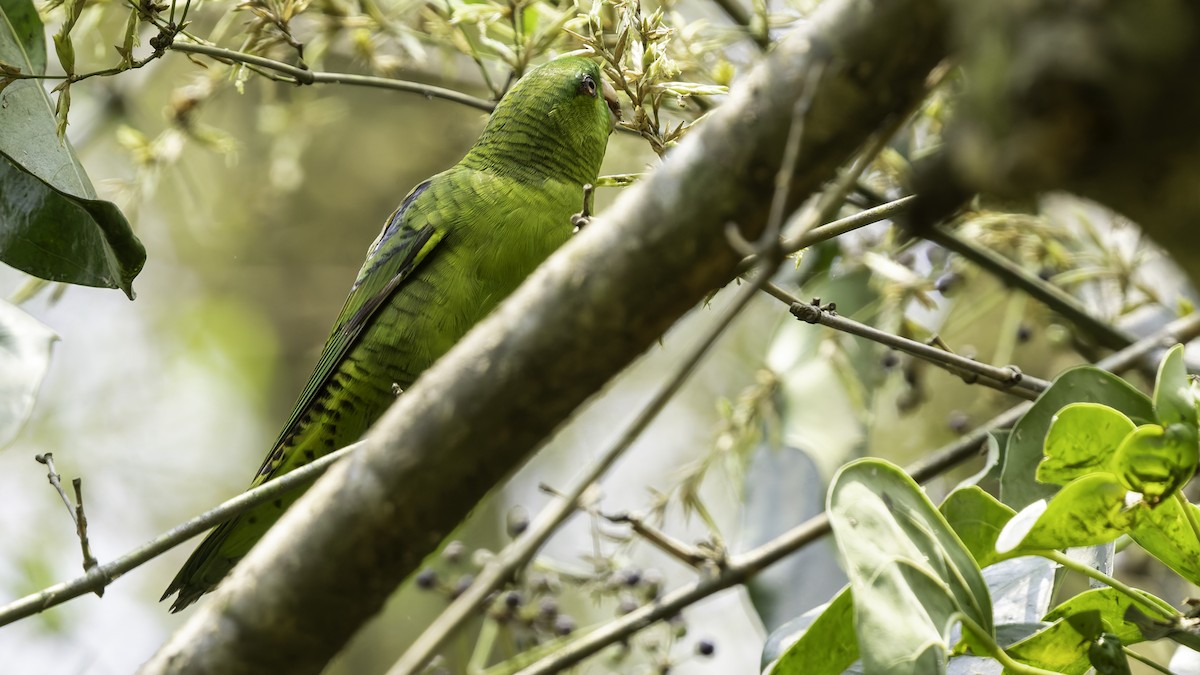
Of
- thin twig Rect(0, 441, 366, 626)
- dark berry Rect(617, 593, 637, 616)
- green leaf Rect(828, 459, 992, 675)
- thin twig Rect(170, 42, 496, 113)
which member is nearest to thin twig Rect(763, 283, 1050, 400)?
green leaf Rect(828, 459, 992, 675)

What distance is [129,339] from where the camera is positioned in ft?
19.9

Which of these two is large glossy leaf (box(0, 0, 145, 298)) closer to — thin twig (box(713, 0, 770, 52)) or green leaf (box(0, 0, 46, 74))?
green leaf (box(0, 0, 46, 74))

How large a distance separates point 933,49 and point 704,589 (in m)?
1.07

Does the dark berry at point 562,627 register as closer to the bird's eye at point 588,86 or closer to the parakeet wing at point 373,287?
the parakeet wing at point 373,287

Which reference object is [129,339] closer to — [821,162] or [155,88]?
[155,88]

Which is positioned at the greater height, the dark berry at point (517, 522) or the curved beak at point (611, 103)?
the curved beak at point (611, 103)

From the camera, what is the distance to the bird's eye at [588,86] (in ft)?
8.63

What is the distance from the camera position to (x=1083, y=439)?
50.3 inches

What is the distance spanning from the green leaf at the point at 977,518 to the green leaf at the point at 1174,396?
0.94 feet

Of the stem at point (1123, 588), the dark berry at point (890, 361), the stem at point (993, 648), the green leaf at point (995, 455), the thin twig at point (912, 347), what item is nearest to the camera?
the stem at point (993, 648)

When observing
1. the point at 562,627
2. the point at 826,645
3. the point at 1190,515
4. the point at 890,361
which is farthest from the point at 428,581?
the point at 1190,515

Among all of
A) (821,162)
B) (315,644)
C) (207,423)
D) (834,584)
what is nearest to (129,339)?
(207,423)

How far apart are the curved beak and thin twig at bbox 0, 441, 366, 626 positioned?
4.46 feet

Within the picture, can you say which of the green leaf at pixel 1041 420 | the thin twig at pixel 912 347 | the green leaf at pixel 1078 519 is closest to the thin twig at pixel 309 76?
the thin twig at pixel 912 347
